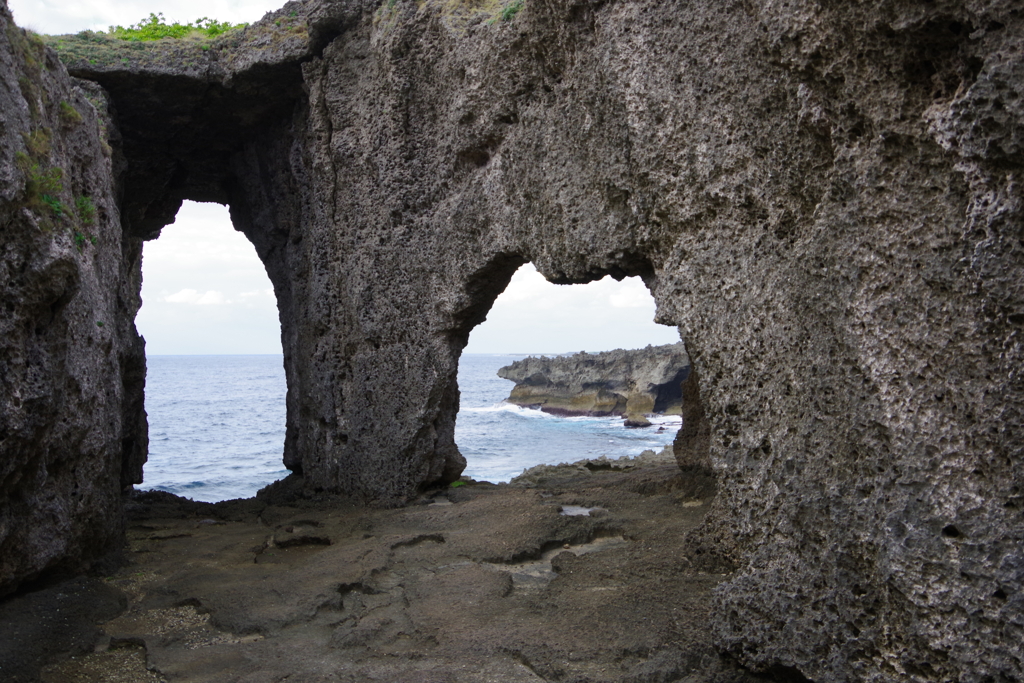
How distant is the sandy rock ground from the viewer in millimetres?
5172

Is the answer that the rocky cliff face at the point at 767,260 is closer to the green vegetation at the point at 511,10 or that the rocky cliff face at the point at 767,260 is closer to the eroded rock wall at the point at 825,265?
the eroded rock wall at the point at 825,265

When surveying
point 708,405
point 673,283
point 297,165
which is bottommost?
point 708,405

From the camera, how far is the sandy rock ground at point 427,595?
5.17 m

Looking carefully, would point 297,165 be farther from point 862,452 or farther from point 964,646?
point 964,646

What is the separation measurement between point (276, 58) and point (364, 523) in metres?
6.30

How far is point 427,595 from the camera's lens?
6.50 meters

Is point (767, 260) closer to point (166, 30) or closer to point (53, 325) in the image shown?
point (53, 325)

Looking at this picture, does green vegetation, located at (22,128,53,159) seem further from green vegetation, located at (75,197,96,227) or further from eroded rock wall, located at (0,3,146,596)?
green vegetation, located at (75,197,96,227)

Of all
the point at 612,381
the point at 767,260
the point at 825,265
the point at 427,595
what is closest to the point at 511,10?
the point at 767,260

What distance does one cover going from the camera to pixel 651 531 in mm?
7879

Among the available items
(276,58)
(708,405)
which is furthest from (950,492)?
(276,58)

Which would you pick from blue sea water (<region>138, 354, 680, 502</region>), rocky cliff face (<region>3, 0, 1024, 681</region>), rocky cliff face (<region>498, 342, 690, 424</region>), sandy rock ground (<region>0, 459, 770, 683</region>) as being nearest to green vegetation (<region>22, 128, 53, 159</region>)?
rocky cliff face (<region>3, 0, 1024, 681</region>)

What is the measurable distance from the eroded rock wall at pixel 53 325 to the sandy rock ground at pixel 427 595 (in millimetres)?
677

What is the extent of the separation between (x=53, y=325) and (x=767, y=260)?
5.52 meters
